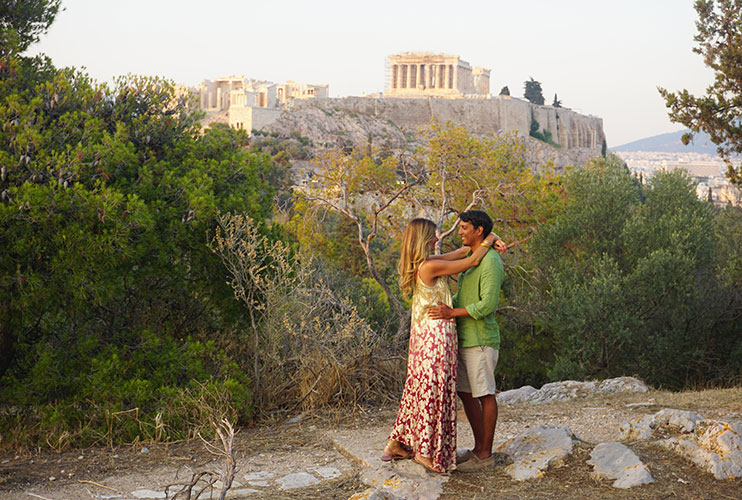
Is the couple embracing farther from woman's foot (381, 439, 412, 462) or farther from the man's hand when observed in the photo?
woman's foot (381, 439, 412, 462)

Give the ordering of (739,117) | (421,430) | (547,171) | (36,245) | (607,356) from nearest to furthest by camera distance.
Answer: (421,430) < (36,245) < (739,117) < (607,356) < (547,171)

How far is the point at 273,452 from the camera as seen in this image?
5504 millimetres

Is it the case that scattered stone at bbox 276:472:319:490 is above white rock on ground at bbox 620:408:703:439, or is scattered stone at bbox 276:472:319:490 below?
below

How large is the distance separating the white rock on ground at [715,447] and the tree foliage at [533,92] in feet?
292

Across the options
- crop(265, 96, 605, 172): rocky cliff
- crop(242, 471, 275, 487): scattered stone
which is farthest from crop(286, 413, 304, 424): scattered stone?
crop(265, 96, 605, 172): rocky cliff

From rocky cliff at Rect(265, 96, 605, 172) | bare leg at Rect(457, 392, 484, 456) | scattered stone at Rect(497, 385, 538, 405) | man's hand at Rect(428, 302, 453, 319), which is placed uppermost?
rocky cliff at Rect(265, 96, 605, 172)

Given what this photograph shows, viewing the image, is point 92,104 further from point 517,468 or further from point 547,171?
point 547,171

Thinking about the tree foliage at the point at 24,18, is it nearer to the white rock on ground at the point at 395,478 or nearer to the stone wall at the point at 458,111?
the white rock on ground at the point at 395,478

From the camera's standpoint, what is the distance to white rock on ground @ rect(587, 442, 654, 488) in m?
4.03

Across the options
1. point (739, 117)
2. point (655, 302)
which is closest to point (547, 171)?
point (655, 302)

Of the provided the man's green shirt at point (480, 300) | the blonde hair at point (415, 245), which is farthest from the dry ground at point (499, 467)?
the blonde hair at point (415, 245)

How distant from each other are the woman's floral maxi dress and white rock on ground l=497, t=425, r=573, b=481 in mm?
383

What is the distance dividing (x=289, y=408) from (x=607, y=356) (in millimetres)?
7253

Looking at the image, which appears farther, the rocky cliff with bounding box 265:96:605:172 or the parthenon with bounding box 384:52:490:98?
the parthenon with bounding box 384:52:490:98
